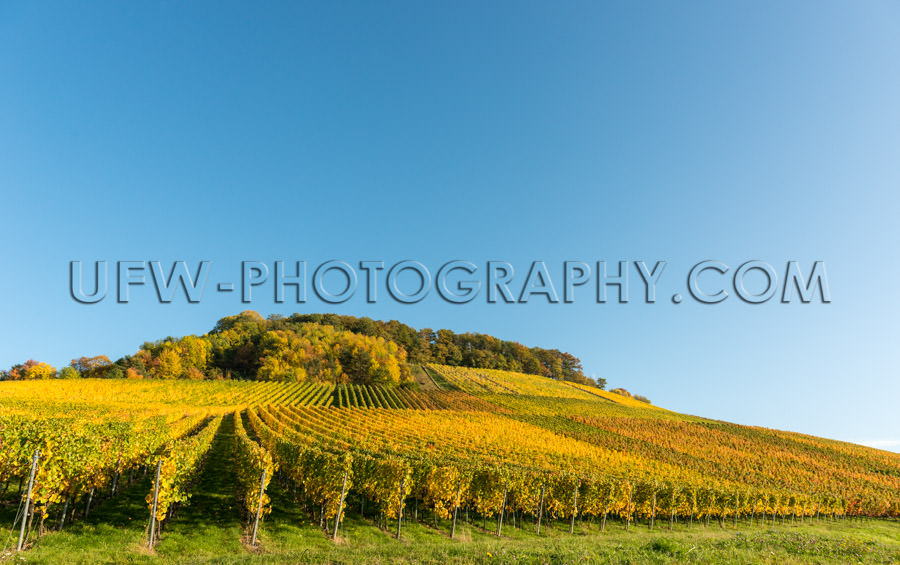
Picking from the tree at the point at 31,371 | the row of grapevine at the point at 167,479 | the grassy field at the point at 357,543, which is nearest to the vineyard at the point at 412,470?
the row of grapevine at the point at 167,479

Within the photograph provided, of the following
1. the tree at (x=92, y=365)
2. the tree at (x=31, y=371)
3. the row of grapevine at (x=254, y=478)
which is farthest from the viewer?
the tree at (x=92, y=365)

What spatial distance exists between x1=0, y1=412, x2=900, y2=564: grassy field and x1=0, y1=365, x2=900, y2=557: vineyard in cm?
34

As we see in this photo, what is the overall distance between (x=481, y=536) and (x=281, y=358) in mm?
103393

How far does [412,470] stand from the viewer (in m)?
20.8

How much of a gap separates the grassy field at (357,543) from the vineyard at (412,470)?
34 centimetres

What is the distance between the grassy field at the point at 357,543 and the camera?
11641 millimetres

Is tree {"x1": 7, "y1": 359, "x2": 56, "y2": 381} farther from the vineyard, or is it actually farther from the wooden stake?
the wooden stake

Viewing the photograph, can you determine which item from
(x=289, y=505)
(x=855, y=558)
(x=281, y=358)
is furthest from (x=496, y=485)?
(x=281, y=358)

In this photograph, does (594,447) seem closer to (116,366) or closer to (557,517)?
(557,517)

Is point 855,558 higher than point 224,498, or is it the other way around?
point 855,558

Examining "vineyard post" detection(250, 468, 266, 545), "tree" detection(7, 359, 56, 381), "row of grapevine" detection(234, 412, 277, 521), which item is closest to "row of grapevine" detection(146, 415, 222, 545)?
"row of grapevine" detection(234, 412, 277, 521)

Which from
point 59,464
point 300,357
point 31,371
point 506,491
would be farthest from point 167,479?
point 31,371

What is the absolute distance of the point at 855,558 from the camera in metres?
12.7

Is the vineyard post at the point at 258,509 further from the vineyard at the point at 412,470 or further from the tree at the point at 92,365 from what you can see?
the tree at the point at 92,365
